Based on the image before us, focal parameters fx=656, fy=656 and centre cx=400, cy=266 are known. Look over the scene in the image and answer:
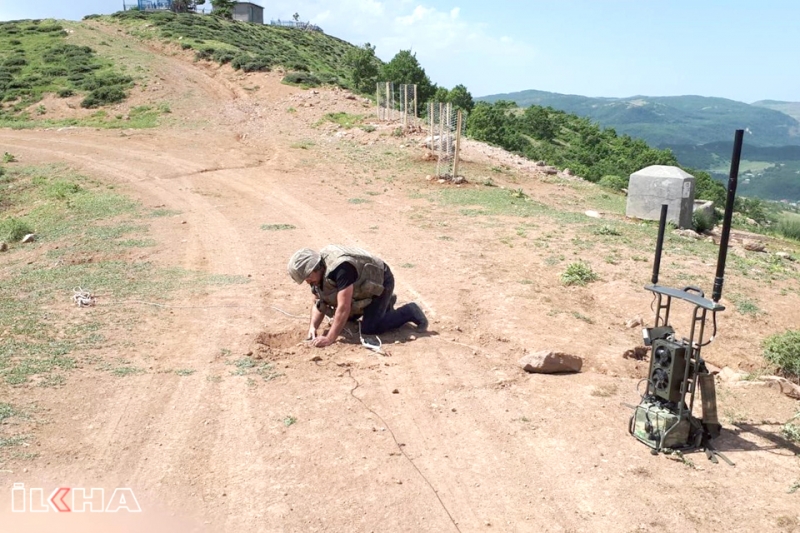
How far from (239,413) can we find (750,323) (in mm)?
6174

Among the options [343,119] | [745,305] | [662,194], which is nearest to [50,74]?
[343,119]

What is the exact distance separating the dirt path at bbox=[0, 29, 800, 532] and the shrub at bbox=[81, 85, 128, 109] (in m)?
22.5

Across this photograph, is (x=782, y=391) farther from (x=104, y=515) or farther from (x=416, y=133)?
(x=416, y=133)

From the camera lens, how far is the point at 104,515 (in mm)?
3891

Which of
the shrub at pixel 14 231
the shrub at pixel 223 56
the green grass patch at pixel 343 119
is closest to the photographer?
the shrub at pixel 14 231

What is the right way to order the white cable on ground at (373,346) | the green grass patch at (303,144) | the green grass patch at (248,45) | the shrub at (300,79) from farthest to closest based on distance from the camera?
the green grass patch at (248,45) → the shrub at (300,79) → the green grass patch at (303,144) → the white cable on ground at (373,346)

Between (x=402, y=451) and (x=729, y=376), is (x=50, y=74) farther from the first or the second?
(x=729, y=376)

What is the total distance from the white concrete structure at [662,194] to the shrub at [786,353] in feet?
26.4

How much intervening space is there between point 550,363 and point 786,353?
8.68ft

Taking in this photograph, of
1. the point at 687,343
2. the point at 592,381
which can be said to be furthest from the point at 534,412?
the point at 687,343

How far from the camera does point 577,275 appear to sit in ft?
29.4

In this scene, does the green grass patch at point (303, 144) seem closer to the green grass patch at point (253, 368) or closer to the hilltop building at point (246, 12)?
the green grass patch at point (253, 368)

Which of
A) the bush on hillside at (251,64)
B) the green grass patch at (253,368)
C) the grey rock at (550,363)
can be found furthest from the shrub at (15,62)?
the grey rock at (550,363)

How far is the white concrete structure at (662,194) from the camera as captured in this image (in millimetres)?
14516
